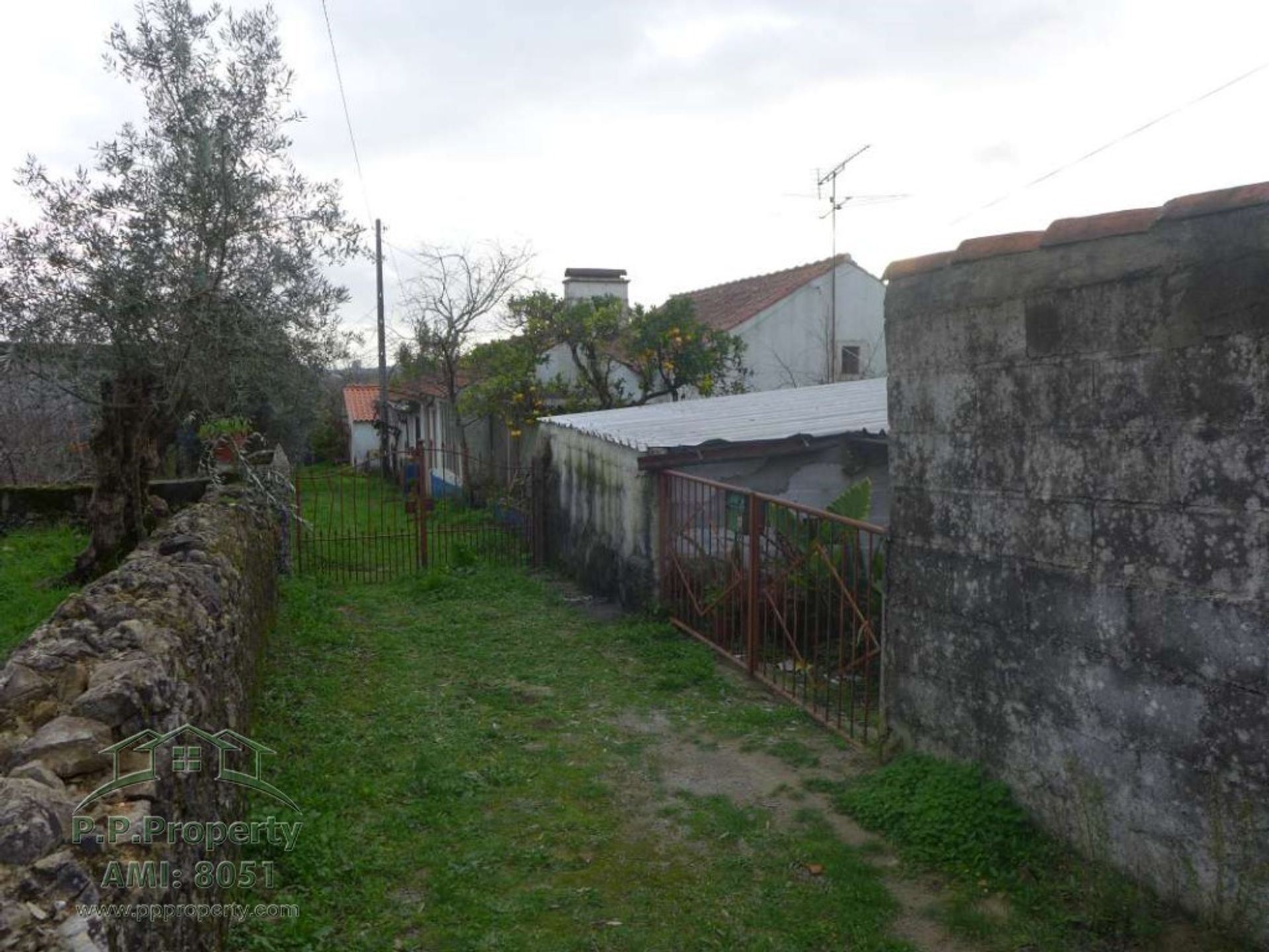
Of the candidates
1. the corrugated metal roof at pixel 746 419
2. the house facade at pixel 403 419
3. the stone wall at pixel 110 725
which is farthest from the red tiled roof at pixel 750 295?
the stone wall at pixel 110 725

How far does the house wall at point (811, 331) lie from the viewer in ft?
67.4

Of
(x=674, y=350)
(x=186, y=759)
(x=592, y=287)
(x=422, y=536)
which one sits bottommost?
(x=422, y=536)

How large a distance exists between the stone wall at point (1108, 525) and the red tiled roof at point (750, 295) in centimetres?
1335

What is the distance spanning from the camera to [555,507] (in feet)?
43.6

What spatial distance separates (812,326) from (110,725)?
19.0 m

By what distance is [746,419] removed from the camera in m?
11.0

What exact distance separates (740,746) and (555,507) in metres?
7.35

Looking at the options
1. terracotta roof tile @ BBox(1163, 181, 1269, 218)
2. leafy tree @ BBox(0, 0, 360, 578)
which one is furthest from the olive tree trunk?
terracotta roof tile @ BBox(1163, 181, 1269, 218)

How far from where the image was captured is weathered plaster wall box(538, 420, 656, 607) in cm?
1005

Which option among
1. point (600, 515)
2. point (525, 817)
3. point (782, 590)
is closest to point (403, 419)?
point (600, 515)

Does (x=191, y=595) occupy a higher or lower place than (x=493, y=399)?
lower

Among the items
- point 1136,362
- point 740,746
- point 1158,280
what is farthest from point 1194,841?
point 740,746

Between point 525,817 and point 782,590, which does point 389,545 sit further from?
point 525,817

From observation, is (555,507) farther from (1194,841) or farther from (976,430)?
(1194,841)
